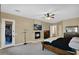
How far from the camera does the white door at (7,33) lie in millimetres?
2186

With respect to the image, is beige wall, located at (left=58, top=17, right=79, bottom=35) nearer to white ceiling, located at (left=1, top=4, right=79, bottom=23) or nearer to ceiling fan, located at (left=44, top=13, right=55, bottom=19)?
white ceiling, located at (left=1, top=4, right=79, bottom=23)

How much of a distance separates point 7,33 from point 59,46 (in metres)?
1.13

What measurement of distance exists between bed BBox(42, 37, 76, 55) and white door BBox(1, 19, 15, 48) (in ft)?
2.30

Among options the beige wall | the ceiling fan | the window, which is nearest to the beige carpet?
the window

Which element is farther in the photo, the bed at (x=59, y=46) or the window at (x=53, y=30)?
the window at (x=53, y=30)

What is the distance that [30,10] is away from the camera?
225 centimetres

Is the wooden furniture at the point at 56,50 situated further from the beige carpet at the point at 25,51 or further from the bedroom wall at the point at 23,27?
the bedroom wall at the point at 23,27

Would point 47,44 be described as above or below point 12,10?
below

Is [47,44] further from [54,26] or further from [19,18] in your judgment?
[19,18]

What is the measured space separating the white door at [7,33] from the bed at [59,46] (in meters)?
0.70

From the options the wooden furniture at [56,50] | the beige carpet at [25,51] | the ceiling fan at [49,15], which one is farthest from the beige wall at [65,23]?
the beige carpet at [25,51]

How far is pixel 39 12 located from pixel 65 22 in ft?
1.95
